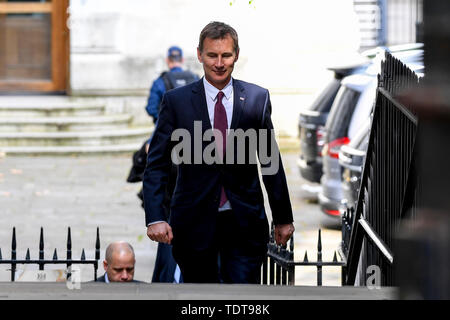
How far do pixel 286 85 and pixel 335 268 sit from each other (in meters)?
9.95

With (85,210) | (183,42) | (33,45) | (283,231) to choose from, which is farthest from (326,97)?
(33,45)

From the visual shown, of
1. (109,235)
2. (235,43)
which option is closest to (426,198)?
(235,43)

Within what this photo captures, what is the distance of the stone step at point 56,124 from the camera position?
1812 cm

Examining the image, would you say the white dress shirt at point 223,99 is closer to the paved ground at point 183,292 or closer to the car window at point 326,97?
the paved ground at point 183,292

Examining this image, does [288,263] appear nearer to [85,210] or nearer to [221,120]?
[221,120]

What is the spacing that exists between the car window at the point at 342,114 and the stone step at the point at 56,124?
25.0 ft

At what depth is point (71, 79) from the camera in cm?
1941

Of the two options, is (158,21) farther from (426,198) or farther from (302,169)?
(426,198)

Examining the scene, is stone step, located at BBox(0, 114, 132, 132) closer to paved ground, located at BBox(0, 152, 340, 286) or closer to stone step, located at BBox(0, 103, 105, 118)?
stone step, located at BBox(0, 103, 105, 118)

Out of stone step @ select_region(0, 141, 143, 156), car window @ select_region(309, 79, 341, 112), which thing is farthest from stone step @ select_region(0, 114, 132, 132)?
car window @ select_region(309, 79, 341, 112)

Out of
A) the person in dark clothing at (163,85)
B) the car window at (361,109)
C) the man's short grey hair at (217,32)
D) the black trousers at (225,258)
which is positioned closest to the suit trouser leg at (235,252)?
the black trousers at (225,258)

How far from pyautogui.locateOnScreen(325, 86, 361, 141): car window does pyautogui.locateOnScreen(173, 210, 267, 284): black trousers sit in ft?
19.9

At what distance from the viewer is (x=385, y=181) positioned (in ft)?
18.2

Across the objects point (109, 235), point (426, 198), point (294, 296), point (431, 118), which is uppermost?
point (431, 118)
